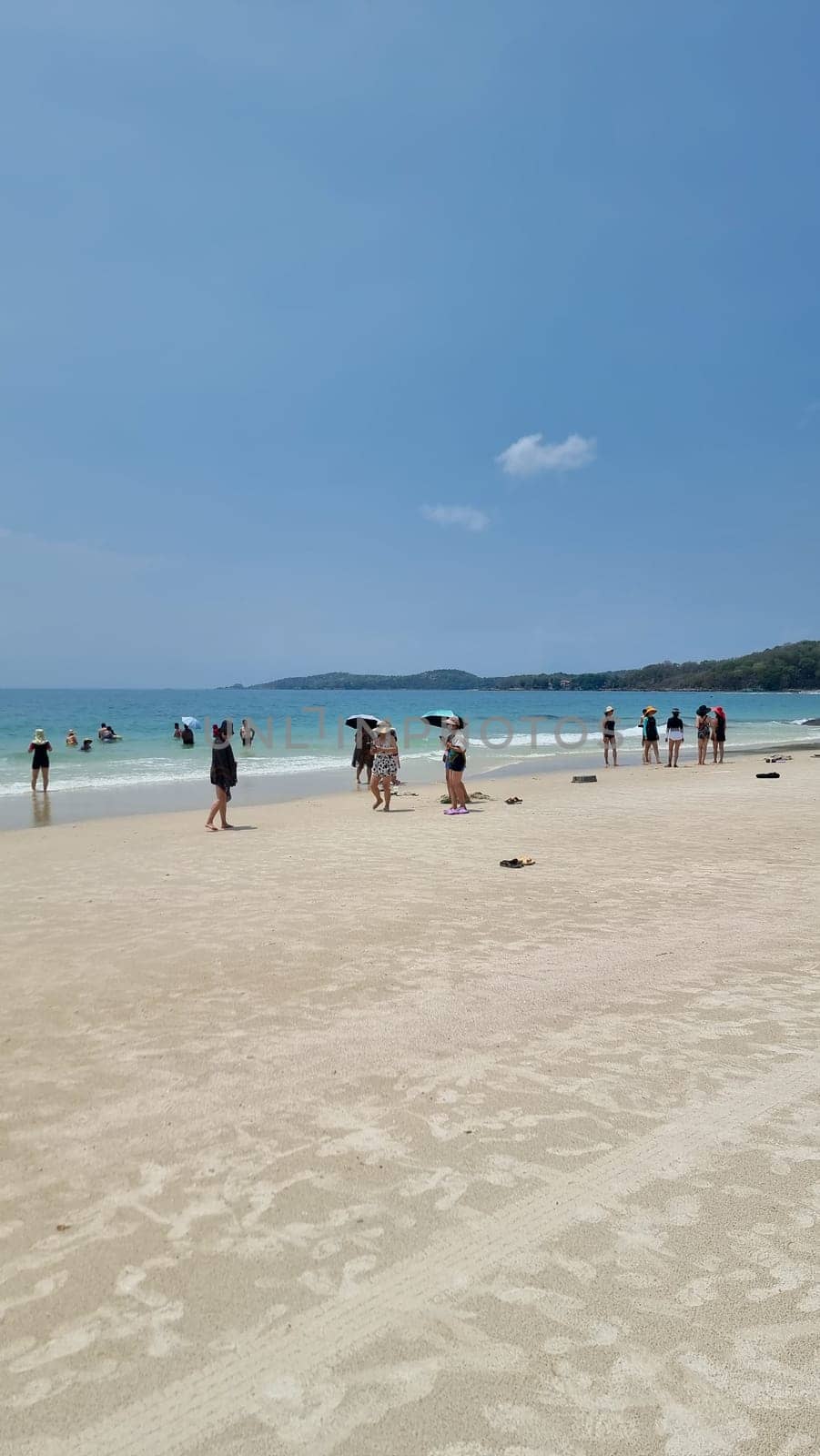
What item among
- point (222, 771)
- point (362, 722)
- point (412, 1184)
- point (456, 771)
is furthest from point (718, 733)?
point (412, 1184)

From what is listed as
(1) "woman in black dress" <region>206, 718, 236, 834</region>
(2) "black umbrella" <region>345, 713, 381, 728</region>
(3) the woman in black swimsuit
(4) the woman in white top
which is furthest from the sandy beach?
(3) the woman in black swimsuit

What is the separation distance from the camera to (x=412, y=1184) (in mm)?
3406

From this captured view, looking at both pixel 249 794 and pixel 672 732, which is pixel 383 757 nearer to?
pixel 249 794

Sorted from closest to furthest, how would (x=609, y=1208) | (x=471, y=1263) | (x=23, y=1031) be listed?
(x=471, y=1263), (x=609, y=1208), (x=23, y=1031)

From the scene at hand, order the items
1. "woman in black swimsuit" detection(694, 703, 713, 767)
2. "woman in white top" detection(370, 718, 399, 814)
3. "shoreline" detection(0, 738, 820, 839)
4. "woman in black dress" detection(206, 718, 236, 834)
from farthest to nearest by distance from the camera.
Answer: "woman in black swimsuit" detection(694, 703, 713, 767)
"shoreline" detection(0, 738, 820, 839)
"woman in white top" detection(370, 718, 399, 814)
"woman in black dress" detection(206, 718, 236, 834)

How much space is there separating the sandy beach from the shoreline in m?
10.0

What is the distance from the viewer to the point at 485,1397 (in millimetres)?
2367

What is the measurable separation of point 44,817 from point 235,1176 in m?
14.9

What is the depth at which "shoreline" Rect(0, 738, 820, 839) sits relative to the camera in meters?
17.4

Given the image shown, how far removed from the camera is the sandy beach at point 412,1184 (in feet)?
7.76

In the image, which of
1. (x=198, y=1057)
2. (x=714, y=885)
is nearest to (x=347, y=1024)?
(x=198, y=1057)

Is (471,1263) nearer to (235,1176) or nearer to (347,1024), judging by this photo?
(235,1176)

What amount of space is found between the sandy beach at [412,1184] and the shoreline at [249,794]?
10.0m

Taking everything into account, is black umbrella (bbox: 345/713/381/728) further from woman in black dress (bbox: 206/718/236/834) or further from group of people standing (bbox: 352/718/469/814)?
woman in black dress (bbox: 206/718/236/834)
